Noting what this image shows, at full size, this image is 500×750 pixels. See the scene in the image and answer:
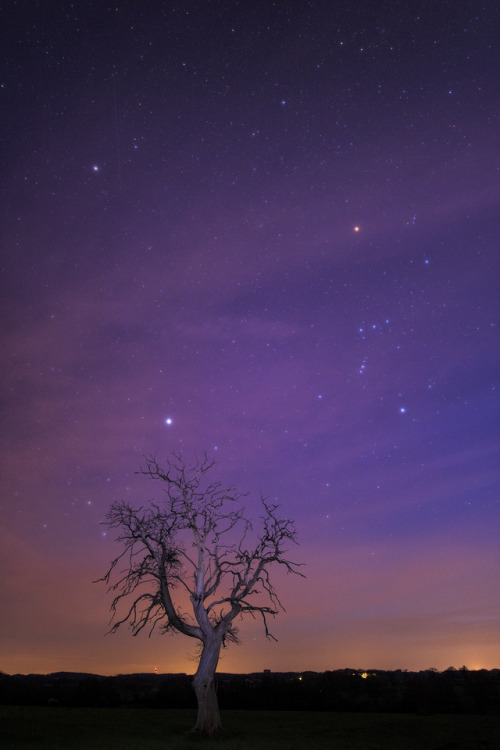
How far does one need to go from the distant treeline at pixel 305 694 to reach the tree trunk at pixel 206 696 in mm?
28530

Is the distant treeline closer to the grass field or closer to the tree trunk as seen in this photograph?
the grass field

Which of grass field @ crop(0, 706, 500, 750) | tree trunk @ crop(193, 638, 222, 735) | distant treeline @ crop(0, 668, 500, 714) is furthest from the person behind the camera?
distant treeline @ crop(0, 668, 500, 714)

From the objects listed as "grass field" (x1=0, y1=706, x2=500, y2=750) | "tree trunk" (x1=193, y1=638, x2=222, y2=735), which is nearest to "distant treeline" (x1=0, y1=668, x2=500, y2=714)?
"grass field" (x1=0, y1=706, x2=500, y2=750)

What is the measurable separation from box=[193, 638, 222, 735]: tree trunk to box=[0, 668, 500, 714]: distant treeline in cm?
2853

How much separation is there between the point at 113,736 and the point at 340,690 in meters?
40.3

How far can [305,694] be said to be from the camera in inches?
2142

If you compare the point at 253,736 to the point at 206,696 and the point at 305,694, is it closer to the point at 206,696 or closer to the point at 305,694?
the point at 206,696

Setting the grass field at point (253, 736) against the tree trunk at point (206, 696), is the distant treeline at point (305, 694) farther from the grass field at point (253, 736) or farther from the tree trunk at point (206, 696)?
the tree trunk at point (206, 696)

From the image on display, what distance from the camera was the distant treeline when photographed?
152ft

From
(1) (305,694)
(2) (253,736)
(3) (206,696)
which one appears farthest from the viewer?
(1) (305,694)

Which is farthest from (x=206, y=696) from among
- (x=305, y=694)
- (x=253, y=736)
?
(x=305, y=694)

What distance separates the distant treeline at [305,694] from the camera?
46406 millimetres

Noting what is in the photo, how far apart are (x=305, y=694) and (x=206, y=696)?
3655 centimetres

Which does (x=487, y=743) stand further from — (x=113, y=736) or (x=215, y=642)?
(x=113, y=736)
